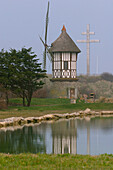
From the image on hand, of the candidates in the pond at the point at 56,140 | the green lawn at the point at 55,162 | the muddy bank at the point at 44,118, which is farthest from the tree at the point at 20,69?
the green lawn at the point at 55,162

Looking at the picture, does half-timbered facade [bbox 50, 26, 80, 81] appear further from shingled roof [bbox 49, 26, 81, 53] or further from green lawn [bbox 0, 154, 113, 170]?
green lawn [bbox 0, 154, 113, 170]

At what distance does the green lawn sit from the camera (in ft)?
30.0

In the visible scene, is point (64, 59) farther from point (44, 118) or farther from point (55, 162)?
point (55, 162)

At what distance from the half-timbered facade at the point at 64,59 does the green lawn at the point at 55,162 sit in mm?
43600

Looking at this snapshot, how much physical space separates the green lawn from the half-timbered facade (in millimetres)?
43600

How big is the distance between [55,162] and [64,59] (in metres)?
44.8

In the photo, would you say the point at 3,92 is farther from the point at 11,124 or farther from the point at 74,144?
the point at 74,144

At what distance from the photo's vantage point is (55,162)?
9.85 m

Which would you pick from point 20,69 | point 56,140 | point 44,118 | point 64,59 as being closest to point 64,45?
point 64,59

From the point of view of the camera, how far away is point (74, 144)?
15.9 meters

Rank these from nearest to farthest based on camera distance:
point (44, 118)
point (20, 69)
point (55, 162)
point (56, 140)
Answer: point (55, 162) → point (56, 140) → point (44, 118) → point (20, 69)

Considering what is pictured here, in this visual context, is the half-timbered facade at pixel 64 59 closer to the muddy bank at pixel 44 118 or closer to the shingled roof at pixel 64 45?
the shingled roof at pixel 64 45

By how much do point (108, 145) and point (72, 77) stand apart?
39.9 m

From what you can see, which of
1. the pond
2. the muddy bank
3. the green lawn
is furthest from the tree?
the green lawn
